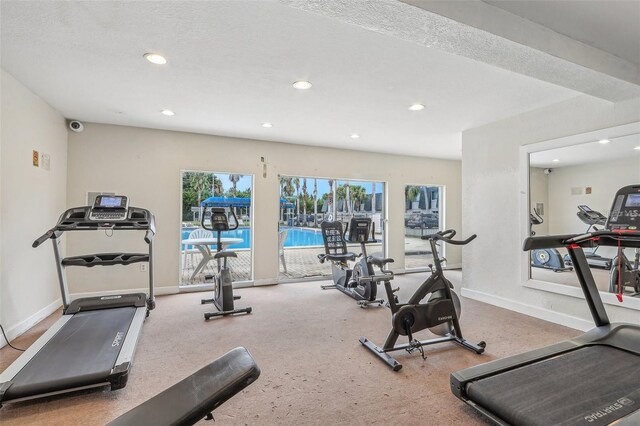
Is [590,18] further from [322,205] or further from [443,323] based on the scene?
[322,205]

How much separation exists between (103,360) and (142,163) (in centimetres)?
311

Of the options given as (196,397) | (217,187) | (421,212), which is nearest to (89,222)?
(217,187)

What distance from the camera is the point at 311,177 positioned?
570 cm

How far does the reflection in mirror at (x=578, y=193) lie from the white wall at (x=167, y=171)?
3005mm

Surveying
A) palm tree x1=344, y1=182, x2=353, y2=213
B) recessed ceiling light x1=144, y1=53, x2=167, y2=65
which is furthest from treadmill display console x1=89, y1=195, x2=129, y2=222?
palm tree x1=344, y1=182, x2=353, y2=213

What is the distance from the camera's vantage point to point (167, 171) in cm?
470

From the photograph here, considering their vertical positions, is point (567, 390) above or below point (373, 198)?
below

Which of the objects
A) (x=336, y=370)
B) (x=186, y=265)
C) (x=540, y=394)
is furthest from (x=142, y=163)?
(x=540, y=394)

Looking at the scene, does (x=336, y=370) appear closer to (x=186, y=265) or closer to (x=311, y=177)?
(x=311, y=177)

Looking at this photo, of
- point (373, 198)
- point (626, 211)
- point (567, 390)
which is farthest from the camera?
point (373, 198)

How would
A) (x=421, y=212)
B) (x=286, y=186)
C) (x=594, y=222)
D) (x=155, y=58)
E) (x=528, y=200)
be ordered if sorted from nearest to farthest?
(x=155, y=58) < (x=594, y=222) < (x=528, y=200) < (x=286, y=186) < (x=421, y=212)

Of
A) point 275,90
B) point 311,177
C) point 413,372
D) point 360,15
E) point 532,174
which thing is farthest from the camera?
point 311,177

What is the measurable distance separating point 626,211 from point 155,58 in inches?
173

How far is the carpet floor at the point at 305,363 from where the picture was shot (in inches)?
74.7
